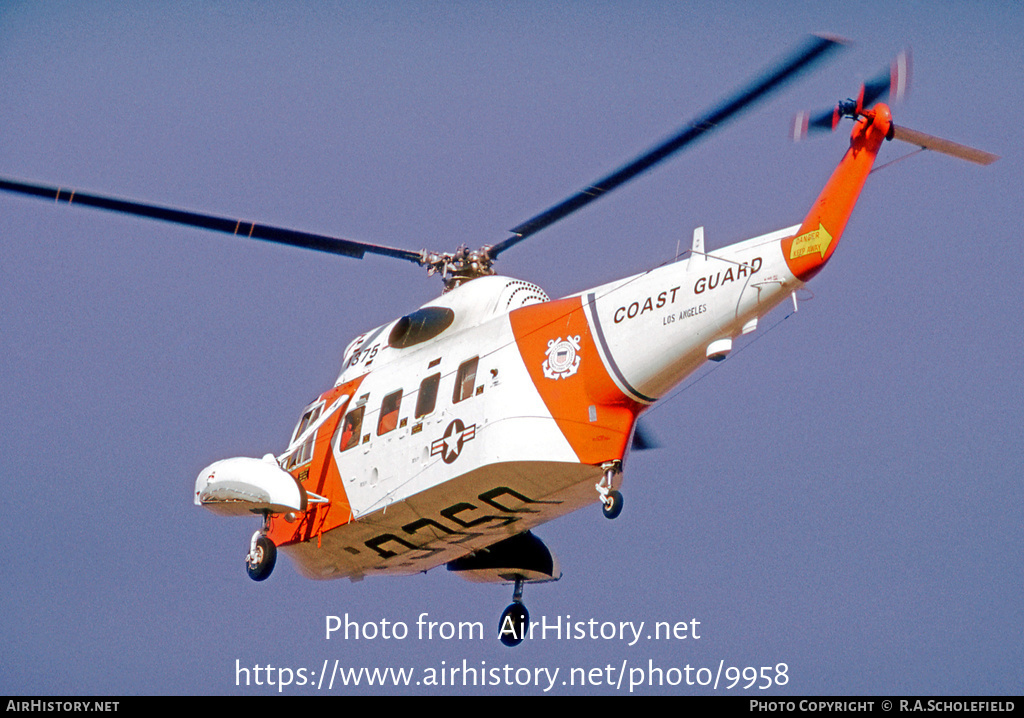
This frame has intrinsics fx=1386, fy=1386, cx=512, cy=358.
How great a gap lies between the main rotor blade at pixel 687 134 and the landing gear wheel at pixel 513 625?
512cm

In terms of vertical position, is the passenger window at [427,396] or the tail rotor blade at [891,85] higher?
the tail rotor blade at [891,85]

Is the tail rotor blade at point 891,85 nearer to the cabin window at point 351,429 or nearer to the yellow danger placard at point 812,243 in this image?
the yellow danger placard at point 812,243

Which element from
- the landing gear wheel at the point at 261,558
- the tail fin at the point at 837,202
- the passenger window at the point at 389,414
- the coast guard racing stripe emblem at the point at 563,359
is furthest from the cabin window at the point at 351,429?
the tail fin at the point at 837,202

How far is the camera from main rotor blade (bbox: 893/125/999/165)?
1480 cm

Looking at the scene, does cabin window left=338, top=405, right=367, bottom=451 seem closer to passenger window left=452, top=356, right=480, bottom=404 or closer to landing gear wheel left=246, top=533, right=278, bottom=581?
landing gear wheel left=246, top=533, right=278, bottom=581

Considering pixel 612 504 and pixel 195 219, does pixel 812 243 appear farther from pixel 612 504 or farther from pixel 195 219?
pixel 195 219

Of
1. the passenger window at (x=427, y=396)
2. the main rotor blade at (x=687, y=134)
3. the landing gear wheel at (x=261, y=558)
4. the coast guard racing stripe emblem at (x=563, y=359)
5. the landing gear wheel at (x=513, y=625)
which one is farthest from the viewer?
the landing gear wheel at (x=513, y=625)

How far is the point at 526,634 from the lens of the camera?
62.5ft

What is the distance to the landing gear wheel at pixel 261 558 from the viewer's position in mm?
18562

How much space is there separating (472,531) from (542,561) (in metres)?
2.05

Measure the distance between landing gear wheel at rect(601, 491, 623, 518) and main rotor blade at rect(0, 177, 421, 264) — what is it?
5.20m

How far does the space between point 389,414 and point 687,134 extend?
18.7ft
